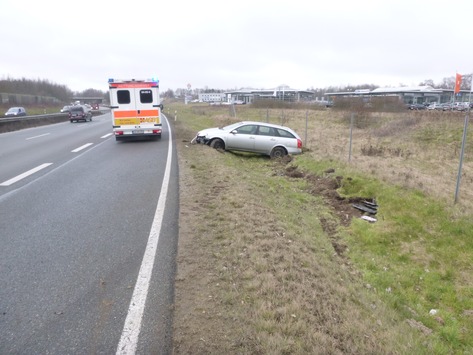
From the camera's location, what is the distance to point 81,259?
14.3ft

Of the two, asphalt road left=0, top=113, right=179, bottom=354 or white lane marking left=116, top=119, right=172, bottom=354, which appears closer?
white lane marking left=116, top=119, right=172, bottom=354

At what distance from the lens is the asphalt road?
2.96 meters

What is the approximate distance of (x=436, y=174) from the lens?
11.7m

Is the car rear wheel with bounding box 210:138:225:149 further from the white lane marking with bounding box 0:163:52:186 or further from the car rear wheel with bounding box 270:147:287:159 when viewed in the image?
the white lane marking with bounding box 0:163:52:186

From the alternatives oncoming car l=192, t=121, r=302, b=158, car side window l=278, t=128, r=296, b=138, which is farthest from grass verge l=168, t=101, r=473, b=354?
car side window l=278, t=128, r=296, b=138

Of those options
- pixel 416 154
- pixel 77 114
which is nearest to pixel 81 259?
pixel 416 154

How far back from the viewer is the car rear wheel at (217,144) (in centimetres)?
1393

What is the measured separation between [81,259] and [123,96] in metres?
13.0

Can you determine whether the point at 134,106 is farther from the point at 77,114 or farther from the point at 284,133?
the point at 77,114

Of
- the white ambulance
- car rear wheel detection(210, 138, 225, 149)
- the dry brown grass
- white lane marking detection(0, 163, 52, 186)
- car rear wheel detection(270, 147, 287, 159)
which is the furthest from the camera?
the white ambulance

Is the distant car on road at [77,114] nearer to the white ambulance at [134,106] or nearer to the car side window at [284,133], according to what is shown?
the white ambulance at [134,106]

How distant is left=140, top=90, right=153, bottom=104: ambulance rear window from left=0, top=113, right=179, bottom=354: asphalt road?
771 cm

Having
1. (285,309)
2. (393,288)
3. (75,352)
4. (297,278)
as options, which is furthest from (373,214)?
(75,352)

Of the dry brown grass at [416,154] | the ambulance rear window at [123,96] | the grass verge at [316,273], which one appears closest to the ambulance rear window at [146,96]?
the ambulance rear window at [123,96]
